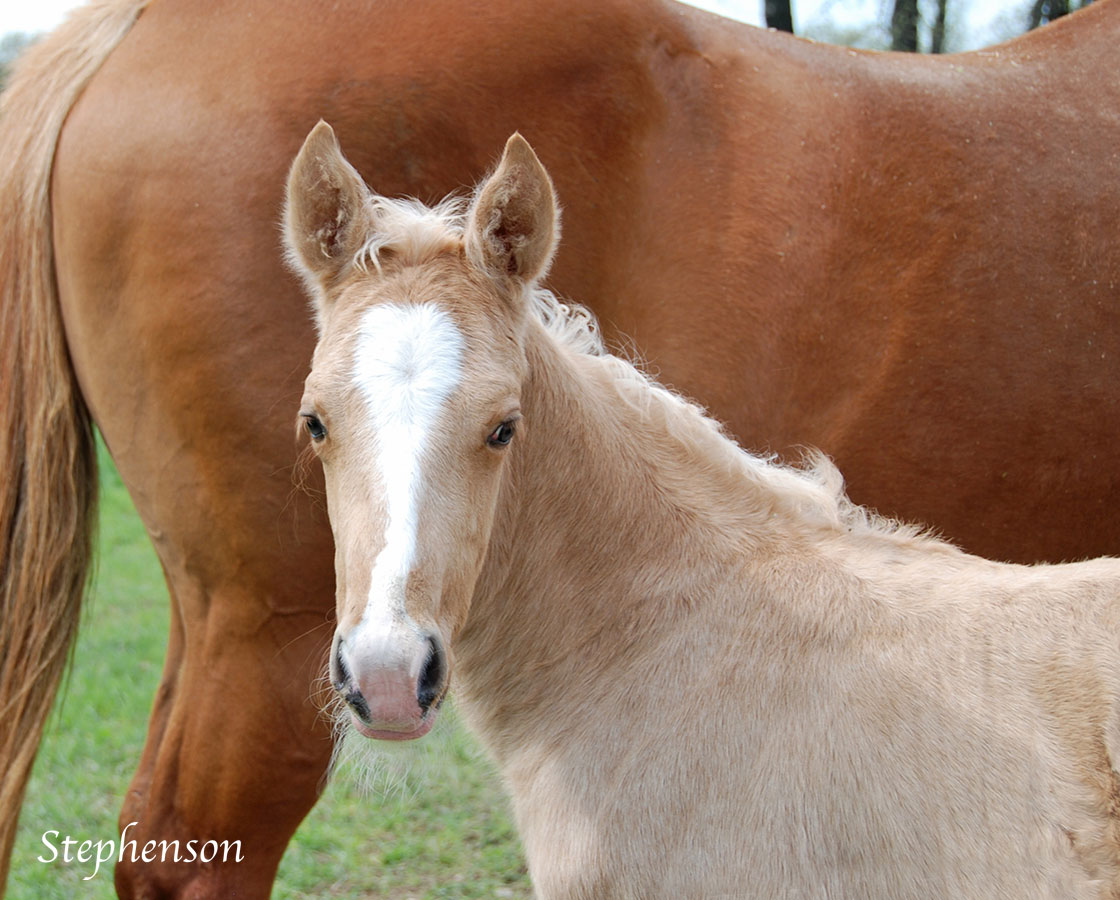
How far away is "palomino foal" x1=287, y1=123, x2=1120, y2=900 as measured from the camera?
1897mm

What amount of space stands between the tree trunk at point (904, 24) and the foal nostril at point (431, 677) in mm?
5061

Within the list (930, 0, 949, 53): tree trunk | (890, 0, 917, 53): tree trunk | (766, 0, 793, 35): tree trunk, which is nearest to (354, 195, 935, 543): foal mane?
(766, 0, 793, 35): tree trunk

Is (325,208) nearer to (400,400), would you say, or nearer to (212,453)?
(400,400)

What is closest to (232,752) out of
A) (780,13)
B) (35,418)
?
(35,418)

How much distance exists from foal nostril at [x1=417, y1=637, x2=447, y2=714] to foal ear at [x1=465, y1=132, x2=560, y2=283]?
28.7 inches

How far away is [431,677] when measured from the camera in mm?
1814

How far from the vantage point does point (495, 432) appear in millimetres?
1984

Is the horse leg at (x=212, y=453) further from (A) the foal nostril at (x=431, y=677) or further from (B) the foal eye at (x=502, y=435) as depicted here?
(A) the foal nostril at (x=431, y=677)

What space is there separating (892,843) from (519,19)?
2073mm

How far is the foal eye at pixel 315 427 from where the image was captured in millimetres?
2002

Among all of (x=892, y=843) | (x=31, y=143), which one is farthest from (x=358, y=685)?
(x=31, y=143)

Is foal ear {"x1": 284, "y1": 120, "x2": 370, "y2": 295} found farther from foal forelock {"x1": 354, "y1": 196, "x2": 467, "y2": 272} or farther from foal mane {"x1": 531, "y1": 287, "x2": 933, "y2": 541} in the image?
foal mane {"x1": 531, "y1": 287, "x2": 933, "y2": 541}

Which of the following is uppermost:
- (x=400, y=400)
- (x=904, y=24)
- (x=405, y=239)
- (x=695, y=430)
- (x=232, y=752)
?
(x=405, y=239)

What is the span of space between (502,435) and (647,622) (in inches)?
19.9
